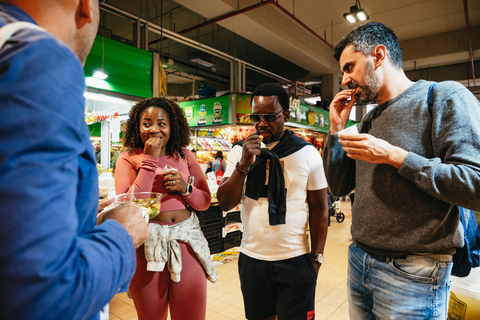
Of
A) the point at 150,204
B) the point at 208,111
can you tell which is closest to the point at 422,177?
the point at 150,204

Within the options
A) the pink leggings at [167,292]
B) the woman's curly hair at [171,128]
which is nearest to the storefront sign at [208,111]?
the woman's curly hair at [171,128]

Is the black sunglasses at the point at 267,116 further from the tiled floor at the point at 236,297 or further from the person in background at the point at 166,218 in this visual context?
the tiled floor at the point at 236,297

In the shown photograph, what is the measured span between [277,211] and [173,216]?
26.5 inches

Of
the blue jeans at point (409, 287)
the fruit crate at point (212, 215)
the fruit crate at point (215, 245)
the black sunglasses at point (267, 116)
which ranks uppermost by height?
the black sunglasses at point (267, 116)

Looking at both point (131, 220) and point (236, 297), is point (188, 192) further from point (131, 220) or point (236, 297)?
point (236, 297)

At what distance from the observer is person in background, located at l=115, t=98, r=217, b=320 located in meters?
1.68

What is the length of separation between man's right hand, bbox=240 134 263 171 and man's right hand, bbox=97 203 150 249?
1.05 metres

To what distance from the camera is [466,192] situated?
1.09m

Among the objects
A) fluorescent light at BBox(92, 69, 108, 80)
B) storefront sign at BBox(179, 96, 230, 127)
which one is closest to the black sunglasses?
fluorescent light at BBox(92, 69, 108, 80)

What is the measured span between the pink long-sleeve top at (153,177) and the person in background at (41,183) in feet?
3.77

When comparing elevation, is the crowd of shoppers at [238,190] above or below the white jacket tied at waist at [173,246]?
above

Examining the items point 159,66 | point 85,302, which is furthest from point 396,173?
point 159,66

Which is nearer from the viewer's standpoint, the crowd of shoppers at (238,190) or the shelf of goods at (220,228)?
the crowd of shoppers at (238,190)

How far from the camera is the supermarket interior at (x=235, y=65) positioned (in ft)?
13.3
